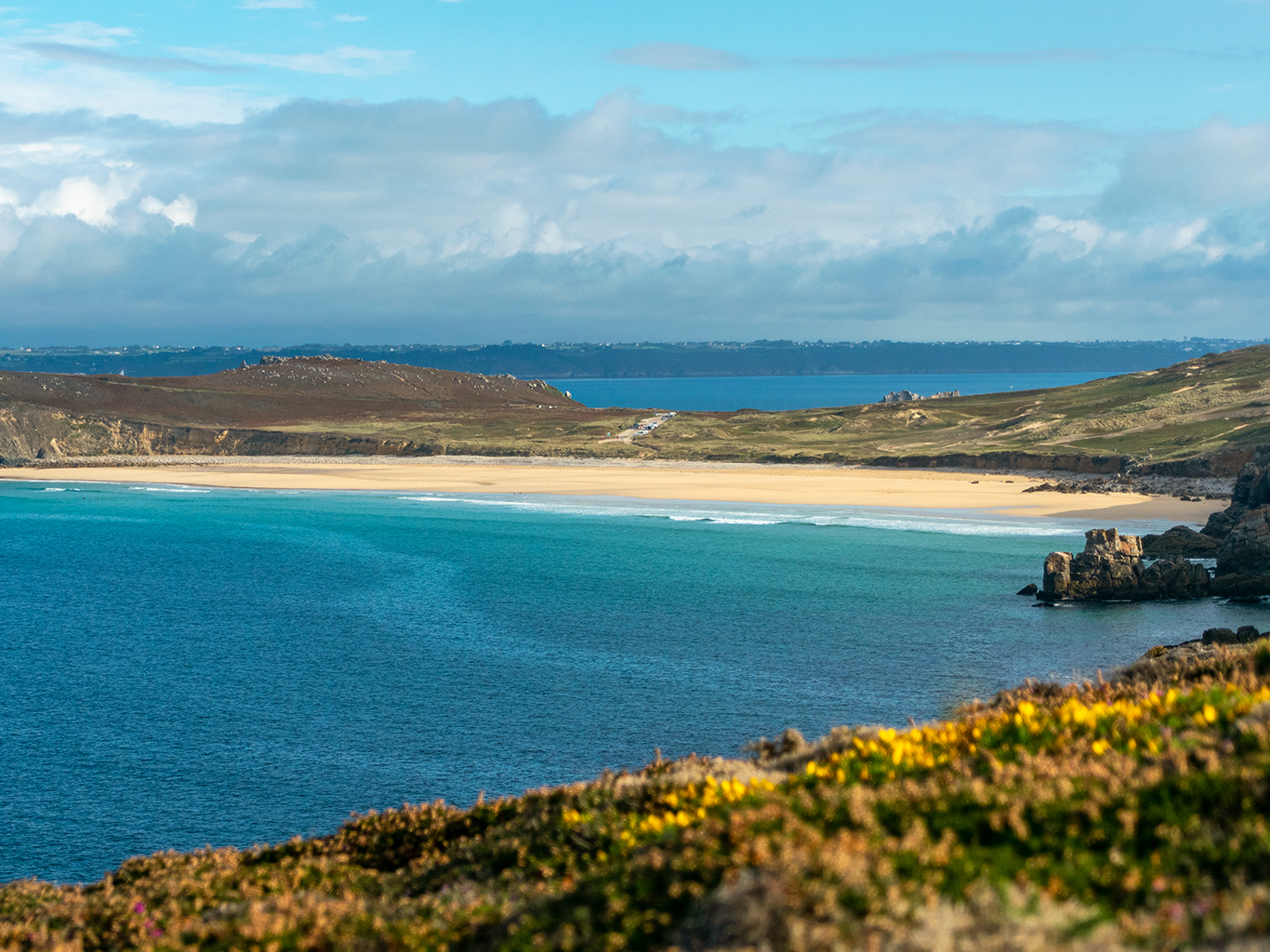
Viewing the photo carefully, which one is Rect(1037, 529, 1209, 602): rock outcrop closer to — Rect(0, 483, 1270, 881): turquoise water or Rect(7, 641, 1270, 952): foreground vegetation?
Rect(0, 483, 1270, 881): turquoise water

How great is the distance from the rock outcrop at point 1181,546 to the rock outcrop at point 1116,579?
5668mm

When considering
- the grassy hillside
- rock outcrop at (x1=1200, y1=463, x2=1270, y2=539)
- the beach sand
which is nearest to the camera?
rock outcrop at (x1=1200, y1=463, x2=1270, y2=539)

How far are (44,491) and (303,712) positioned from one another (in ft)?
233

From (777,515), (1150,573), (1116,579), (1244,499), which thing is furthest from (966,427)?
(1116,579)

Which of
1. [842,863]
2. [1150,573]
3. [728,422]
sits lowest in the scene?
[1150,573]

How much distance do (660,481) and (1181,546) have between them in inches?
1656

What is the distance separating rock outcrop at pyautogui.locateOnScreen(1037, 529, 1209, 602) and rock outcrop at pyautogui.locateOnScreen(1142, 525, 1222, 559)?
567 cm

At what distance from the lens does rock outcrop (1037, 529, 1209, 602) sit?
3506cm

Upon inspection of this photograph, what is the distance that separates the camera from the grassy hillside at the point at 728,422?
265ft

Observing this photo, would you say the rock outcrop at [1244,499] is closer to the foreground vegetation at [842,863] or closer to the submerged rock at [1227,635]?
the submerged rock at [1227,635]

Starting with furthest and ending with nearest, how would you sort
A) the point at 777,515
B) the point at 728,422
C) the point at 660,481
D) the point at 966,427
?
the point at 728,422 → the point at 966,427 → the point at 660,481 → the point at 777,515

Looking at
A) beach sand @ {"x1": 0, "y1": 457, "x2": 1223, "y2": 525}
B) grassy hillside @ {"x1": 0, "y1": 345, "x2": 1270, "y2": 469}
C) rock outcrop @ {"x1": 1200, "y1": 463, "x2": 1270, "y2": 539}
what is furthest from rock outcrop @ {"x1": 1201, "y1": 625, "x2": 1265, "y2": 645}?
grassy hillside @ {"x1": 0, "y1": 345, "x2": 1270, "y2": 469}

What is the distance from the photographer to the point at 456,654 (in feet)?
99.5

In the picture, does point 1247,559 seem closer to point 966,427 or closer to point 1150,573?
point 1150,573
